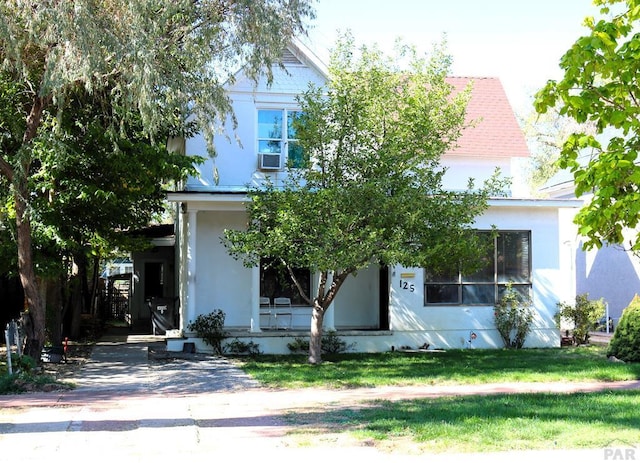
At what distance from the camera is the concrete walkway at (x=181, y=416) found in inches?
298

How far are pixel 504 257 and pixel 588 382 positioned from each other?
6828 mm

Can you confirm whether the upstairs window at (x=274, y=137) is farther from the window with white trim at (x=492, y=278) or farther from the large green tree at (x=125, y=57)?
the window with white trim at (x=492, y=278)

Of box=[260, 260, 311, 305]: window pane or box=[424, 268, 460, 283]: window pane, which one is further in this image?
box=[260, 260, 311, 305]: window pane

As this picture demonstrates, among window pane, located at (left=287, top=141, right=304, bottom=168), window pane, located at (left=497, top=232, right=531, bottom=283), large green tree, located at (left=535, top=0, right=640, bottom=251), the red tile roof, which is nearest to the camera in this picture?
large green tree, located at (left=535, top=0, right=640, bottom=251)

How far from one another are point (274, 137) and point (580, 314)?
925cm

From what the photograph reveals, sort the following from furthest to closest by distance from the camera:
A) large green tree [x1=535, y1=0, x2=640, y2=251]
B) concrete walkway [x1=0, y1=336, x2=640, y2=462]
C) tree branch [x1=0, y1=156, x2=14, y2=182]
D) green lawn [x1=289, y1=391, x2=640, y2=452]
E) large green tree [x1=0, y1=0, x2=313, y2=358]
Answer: tree branch [x1=0, y1=156, x2=14, y2=182] < large green tree [x1=0, y1=0, x2=313, y2=358] < green lawn [x1=289, y1=391, x2=640, y2=452] < concrete walkway [x1=0, y1=336, x2=640, y2=462] < large green tree [x1=535, y1=0, x2=640, y2=251]

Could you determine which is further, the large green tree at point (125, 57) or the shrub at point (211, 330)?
the shrub at point (211, 330)

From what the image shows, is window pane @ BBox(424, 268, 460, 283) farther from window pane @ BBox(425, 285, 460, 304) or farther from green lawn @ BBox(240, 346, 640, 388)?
green lawn @ BBox(240, 346, 640, 388)

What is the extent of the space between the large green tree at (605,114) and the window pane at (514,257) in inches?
512

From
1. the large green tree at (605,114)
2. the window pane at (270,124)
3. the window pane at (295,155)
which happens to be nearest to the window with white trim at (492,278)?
the window pane at (295,155)

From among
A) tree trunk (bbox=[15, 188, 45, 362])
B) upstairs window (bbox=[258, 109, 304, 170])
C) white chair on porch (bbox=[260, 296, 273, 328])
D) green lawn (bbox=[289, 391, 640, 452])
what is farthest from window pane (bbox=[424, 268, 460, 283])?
tree trunk (bbox=[15, 188, 45, 362])

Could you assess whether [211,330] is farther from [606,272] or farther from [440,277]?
[606,272]

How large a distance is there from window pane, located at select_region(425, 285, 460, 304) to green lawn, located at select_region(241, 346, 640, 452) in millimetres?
2680

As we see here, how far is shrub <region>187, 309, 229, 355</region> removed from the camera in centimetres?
1733
